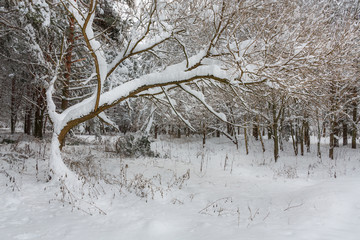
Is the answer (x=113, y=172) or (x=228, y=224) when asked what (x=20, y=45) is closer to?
(x=113, y=172)

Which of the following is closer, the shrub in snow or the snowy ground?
the snowy ground

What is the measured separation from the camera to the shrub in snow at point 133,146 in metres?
9.38

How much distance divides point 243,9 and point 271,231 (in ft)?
12.6

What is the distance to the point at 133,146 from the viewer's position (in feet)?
31.2

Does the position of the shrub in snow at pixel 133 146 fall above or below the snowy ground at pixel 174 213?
above

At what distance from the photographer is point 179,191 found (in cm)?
534

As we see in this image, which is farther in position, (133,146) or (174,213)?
(133,146)

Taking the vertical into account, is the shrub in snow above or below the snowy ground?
above

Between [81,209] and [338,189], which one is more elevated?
[338,189]

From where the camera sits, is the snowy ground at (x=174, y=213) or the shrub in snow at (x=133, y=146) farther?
the shrub in snow at (x=133, y=146)

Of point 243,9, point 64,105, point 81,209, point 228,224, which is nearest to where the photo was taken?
point 228,224

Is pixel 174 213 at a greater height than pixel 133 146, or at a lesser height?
lesser

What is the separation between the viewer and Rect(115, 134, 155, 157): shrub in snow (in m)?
9.38

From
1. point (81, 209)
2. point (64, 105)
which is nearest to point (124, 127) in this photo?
point (64, 105)
